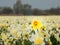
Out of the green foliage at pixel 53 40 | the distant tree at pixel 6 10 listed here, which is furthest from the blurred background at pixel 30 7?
the green foliage at pixel 53 40

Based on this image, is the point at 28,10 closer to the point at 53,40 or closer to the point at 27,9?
the point at 27,9

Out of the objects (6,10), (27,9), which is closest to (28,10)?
(27,9)

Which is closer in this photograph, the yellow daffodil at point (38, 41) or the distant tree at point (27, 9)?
the yellow daffodil at point (38, 41)

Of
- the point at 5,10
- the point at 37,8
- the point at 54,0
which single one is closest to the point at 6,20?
Result: the point at 5,10

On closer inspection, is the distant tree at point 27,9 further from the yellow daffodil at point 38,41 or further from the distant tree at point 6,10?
the yellow daffodil at point 38,41

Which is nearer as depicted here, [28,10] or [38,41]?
[38,41]

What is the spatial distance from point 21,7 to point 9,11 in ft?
0.24

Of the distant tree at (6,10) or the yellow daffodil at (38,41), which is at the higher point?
the distant tree at (6,10)

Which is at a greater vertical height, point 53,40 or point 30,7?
point 30,7

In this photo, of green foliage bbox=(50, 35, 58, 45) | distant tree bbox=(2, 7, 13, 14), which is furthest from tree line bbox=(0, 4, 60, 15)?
green foliage bbox=(50, 35, 58, 45)

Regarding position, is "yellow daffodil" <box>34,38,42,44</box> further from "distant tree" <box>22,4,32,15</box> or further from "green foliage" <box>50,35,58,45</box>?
"distant tree" <box>22,4,32,15</box>

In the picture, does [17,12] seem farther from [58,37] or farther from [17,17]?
[58,37]

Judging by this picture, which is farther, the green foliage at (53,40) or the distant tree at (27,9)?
the distant tree at (27,9)

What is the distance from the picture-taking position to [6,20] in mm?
763
